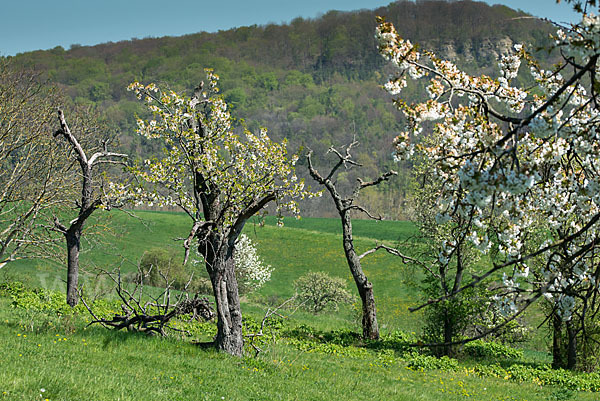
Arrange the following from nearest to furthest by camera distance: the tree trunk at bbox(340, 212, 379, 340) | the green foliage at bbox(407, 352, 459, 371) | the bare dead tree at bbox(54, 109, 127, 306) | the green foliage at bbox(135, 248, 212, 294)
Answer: the bare dead tree at bbox(54, 109, 127, 306), the green foliage at bbox(407, 352, 459, 371), the tree trunk at bbox(340, 212, 379, 340), the green foliage at bbox(135, 248, 212, 294)

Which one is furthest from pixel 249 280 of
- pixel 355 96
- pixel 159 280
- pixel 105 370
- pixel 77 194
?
pixel 355 96

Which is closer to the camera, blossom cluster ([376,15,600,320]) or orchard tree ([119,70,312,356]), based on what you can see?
blossom cluster ([376,15,600,320])

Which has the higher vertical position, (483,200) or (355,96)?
(355,96)

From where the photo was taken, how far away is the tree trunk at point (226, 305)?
34.2 ft

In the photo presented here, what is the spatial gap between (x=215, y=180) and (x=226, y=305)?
9.81 feet

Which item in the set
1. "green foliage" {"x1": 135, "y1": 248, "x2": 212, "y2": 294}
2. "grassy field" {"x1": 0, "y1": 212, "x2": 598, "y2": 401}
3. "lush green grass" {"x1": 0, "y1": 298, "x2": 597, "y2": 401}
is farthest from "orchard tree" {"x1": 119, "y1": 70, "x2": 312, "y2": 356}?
"green foliage" {"x1": 135, "y1": 248, "x2": 212, "y2": 294}

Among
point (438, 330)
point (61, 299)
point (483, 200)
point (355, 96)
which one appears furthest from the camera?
point (355, 96)

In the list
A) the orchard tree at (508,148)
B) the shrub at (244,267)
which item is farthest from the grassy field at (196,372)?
the shrub at (244,267)

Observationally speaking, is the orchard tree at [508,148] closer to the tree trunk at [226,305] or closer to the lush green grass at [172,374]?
the lush green grass at [172,374]

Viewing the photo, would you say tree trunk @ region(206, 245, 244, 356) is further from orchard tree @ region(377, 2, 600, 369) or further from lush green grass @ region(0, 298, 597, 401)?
orchard tree @ region(377, 2, 600, 369)

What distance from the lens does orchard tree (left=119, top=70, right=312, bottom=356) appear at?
423 inches

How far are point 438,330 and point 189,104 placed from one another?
43.3 feet

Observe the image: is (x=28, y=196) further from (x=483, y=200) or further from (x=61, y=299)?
(x=483, y=200)

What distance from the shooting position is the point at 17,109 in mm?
20453
